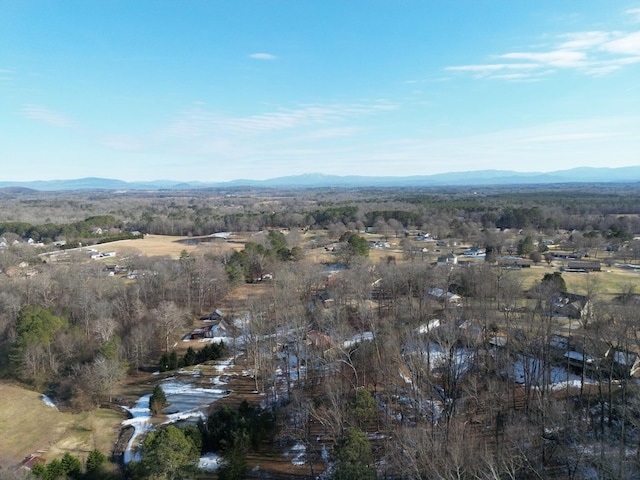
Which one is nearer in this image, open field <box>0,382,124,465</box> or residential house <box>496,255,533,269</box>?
open field <box>0,382,124,465</box>

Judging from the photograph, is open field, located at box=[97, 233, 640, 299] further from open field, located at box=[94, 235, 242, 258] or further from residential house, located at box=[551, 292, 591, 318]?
residential house, located at box=[551, 292, 591, 318]

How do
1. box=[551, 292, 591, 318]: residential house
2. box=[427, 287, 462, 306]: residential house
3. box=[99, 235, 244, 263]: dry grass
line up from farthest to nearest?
box=[99, 235, 244, 263]: dry grass → box=[427, 287, 462, 306]: residential house → box=[551, 292, 591, 318]: residential house

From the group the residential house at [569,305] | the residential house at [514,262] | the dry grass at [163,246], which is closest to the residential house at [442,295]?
the residential house at [569,305]

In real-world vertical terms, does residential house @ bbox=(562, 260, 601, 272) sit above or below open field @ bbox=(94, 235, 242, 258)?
below

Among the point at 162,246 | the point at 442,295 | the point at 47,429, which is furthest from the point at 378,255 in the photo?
the point at 47,429

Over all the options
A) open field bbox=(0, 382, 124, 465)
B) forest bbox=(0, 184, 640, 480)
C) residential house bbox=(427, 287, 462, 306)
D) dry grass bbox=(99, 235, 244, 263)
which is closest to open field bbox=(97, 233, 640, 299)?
dry grass bbox=(99, 235, 244, 263)

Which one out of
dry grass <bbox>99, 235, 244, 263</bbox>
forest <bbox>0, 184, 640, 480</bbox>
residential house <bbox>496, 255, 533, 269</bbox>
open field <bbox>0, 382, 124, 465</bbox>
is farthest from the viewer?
dry grass <bbox>99, 235, 244, 263</bbox>

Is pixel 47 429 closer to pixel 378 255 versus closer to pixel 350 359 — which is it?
pixel 350 359

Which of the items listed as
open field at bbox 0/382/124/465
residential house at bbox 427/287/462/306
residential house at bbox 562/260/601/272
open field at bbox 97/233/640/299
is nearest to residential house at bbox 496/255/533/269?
open field at bbox 97/233/640/299
